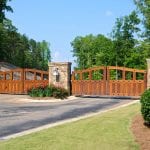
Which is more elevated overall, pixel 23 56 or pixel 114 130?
pixel 23 56

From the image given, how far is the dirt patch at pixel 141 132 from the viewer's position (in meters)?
11.9

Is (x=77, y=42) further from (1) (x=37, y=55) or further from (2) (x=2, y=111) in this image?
(2) (x=2, y=111)

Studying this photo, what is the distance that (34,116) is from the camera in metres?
20.0

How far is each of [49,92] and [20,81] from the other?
5.37 m

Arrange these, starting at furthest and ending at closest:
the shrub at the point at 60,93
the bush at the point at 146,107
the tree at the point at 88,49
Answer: the tree at the point at 88,49
the shrub at the point at 60,93
the bush at the point at 146,107

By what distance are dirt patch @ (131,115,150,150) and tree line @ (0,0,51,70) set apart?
40.9 metres

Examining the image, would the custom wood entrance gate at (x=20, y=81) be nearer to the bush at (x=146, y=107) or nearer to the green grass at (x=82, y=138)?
the green grass at (x=82, y=138)

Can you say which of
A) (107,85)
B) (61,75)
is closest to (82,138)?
(107,85)

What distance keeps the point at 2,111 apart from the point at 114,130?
30.9 ft

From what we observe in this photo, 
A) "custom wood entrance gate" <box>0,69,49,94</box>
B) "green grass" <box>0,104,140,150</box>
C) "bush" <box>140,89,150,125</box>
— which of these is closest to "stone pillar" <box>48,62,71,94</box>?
"custom wood entrance gate" <box>0,69,49,94</box>

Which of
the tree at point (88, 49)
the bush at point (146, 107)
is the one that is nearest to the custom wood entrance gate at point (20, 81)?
the bush at point (146, 107)

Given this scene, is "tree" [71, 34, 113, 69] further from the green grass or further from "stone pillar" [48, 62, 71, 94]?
the green grass

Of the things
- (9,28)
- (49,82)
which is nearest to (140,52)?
(9,28)

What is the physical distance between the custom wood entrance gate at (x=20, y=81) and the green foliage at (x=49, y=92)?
2.20 metres
